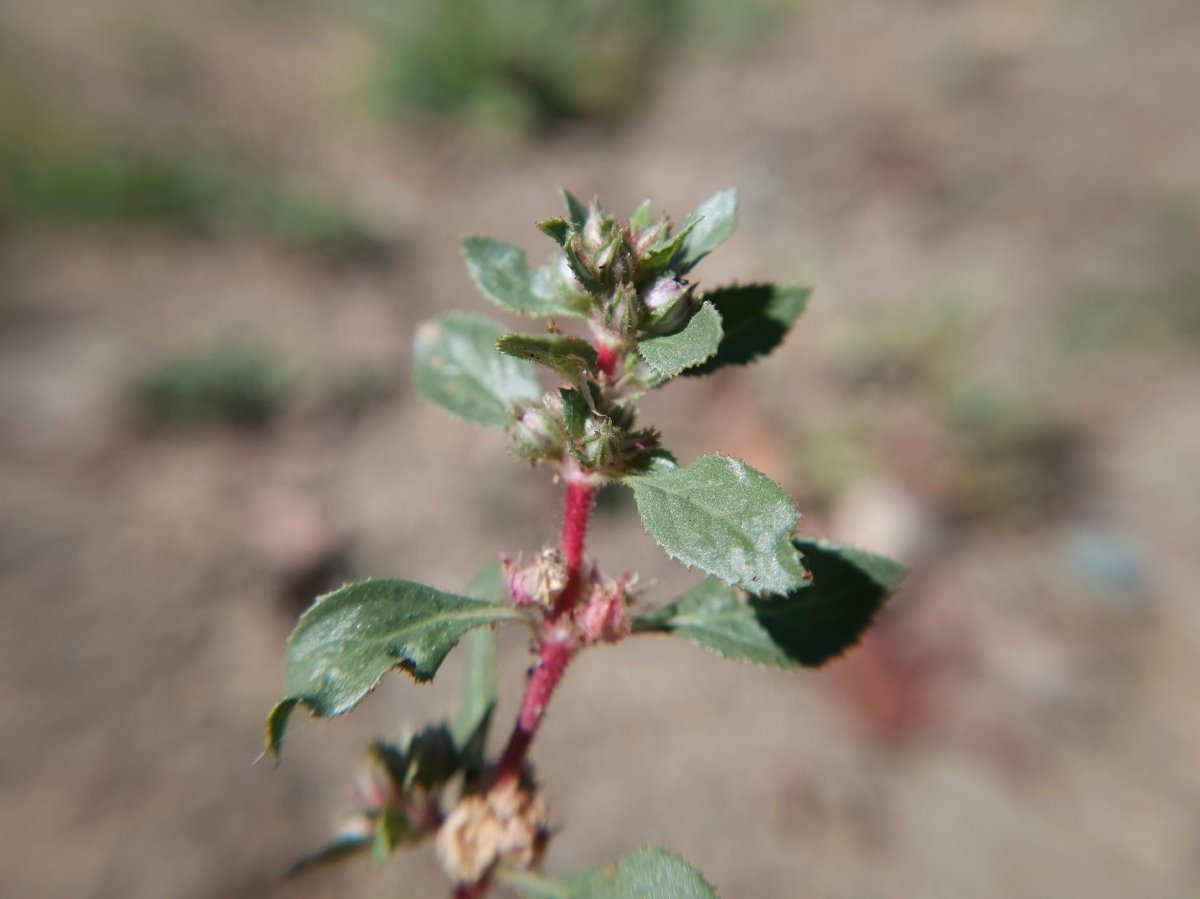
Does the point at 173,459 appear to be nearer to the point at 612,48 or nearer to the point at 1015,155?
the point at 612,48

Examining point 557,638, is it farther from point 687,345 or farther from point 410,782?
point 687,345

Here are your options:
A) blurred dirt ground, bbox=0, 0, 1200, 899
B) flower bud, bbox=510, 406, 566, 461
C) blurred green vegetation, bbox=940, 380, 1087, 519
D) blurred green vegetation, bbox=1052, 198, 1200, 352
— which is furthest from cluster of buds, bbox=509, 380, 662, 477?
blurred green vegetation, bbox=1052, 198, 1200, 352

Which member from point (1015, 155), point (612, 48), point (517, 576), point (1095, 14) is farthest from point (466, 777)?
point (1095, 14)

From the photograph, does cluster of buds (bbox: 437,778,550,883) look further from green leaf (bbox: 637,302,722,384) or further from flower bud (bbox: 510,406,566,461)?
green leaf (bbox: 637,302,722,384)

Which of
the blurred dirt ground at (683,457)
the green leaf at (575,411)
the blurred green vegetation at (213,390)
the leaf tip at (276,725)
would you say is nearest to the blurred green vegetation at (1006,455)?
the blurred dirt ground at (683,457)

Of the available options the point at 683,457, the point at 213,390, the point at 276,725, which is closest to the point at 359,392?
the point at 213,390
